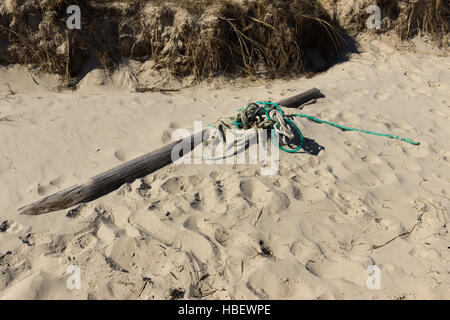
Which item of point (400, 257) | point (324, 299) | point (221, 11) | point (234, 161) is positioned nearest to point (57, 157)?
point (234, 161)

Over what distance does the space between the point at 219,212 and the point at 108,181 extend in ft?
2.77

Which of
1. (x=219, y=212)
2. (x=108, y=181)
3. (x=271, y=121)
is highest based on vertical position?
(x=271, y=121)

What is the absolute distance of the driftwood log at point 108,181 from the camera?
272 centimetres

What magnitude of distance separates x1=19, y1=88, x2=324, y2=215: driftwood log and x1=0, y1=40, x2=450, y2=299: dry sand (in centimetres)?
7

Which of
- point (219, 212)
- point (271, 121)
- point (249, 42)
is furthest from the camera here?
point (249, 42)

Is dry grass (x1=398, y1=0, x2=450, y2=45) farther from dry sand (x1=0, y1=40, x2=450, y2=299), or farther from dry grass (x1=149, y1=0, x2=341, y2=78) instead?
dry sand (x1=0, y1=40, x2=450, y2=299)

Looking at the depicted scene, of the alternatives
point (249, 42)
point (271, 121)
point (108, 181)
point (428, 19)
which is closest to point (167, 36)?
point (249, 42)

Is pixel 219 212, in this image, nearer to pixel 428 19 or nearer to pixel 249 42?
pixel 249 42

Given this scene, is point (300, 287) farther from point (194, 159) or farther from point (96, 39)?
point (96, 39)

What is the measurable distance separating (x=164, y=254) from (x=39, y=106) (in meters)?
2.66

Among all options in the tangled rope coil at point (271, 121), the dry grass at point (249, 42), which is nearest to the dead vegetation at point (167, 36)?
the dry grass at point (249, 42)

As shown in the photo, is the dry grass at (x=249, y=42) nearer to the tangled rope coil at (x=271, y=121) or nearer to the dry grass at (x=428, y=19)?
the dry grass at (x=428, y=19)

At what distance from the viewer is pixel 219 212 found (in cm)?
278

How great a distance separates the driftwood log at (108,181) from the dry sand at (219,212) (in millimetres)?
67
